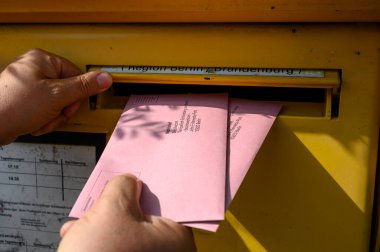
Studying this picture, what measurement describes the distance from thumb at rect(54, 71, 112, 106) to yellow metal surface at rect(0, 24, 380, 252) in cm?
7

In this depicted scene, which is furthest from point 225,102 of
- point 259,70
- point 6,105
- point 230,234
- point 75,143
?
point 6,105

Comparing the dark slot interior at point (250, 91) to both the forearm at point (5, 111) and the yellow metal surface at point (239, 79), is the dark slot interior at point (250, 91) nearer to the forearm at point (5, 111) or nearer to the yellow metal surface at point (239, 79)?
the yellow metal surface at point (239, 79)

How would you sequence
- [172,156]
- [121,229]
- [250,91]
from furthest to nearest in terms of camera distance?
1. [250,91]
2. [172,156]
3. [121,229]

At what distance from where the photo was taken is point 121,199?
953 mm

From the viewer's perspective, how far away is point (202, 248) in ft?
4.20

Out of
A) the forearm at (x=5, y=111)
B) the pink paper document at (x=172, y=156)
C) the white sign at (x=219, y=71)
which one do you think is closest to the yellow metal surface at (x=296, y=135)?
the white sign at (x=219, y=71)

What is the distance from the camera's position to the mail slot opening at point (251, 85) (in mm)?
1138

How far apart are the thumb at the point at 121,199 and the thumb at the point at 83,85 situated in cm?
33

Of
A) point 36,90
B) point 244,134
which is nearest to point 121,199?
point 244,134

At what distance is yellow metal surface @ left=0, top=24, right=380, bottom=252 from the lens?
3.71 ft

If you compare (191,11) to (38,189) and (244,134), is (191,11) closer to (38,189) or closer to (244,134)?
(244,134)

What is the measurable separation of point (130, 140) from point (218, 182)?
0.28 m

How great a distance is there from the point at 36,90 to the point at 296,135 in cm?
73

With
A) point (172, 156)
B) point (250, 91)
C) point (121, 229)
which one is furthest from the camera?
point (250, 91)
